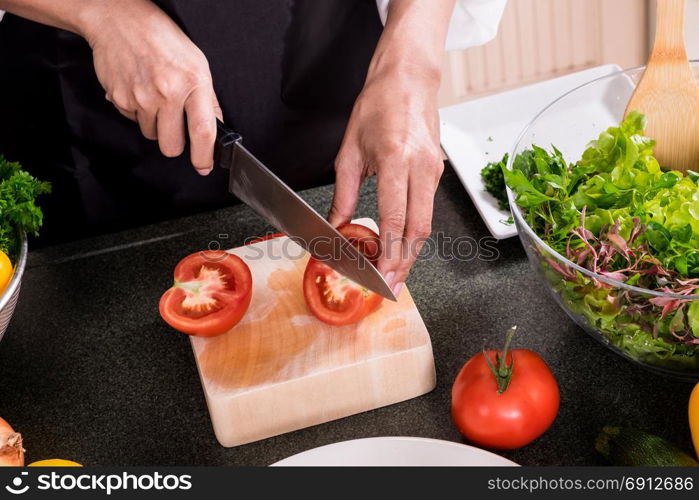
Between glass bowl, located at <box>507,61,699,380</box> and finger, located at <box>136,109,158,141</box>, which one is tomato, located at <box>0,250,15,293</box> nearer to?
finger, located at <box>136,109,158,141</box>

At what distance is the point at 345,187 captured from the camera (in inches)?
44.9

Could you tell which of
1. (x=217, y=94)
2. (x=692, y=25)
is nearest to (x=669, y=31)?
(x=217, y=94)

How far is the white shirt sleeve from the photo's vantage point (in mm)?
1489

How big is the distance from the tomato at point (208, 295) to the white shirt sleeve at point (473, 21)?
65 centimetres

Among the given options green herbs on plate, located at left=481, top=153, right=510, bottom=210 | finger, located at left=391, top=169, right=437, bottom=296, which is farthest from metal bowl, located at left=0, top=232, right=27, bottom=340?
green herbs on plate, located at left=481, top=153, right=510, bottom=210

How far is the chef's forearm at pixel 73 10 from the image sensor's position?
3.95ft

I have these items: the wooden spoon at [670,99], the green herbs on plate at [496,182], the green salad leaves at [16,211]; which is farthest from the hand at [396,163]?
the green salad leaves at [16,211]

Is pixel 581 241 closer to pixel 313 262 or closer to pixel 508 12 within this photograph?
pixel 313 262

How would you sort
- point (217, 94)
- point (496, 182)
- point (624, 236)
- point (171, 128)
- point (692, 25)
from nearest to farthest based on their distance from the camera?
point (624, 236), point (171, 128), point (496, 182), point (217, 94), point (692, 25)

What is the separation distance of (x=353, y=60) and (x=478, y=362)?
720 millimetres

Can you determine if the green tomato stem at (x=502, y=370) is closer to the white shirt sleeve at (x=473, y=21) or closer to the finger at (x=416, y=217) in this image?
the finger at (x=416, y=217)

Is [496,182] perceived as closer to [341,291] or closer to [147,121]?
[341,291]

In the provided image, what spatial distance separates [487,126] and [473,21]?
20cm

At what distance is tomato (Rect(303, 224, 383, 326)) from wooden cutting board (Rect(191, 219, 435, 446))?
0.9 inches
